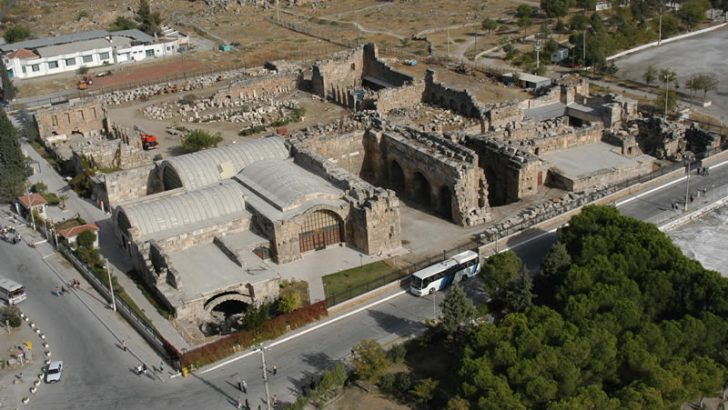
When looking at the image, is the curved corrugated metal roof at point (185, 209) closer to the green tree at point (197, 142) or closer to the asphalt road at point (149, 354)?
the asphalt road at point (149, 354)

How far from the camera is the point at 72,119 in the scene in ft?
325

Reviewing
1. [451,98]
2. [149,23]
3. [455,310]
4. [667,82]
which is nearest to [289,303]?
[455,310]

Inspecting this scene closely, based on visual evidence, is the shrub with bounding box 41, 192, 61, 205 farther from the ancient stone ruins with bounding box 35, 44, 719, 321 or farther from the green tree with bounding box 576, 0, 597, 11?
the green tree with bounding box 576, 0, 597, 11

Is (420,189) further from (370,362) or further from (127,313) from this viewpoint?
(370,362)

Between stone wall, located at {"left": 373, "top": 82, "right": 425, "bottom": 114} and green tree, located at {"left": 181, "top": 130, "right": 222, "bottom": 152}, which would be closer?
green tree, located at {"left": 181, "top": 130, "right": 222, "bottom": 152}

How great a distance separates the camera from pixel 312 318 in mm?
55875

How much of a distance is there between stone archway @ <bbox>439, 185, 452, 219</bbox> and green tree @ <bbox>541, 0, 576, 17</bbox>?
9037cm

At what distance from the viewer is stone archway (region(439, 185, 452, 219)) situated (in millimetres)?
72188

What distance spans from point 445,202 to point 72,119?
51.0 meters

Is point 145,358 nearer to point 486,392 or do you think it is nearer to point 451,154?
point 486,392

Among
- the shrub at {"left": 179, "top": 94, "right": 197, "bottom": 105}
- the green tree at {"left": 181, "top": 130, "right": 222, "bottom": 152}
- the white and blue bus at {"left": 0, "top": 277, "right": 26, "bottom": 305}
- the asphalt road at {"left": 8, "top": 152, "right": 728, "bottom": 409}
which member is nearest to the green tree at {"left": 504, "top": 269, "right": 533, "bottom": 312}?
the asphalt road at {"left": 8, "top": 152, "right": 728, "bottom": 409}

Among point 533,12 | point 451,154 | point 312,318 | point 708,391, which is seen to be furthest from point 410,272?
point 533,12

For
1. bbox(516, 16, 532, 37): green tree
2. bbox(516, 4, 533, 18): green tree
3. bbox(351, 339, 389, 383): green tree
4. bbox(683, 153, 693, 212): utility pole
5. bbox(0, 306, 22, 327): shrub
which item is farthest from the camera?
bbox(516, 4, 533, 18): green tree

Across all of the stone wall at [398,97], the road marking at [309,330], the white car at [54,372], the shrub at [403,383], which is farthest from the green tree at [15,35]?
the shrub at [403,383]
